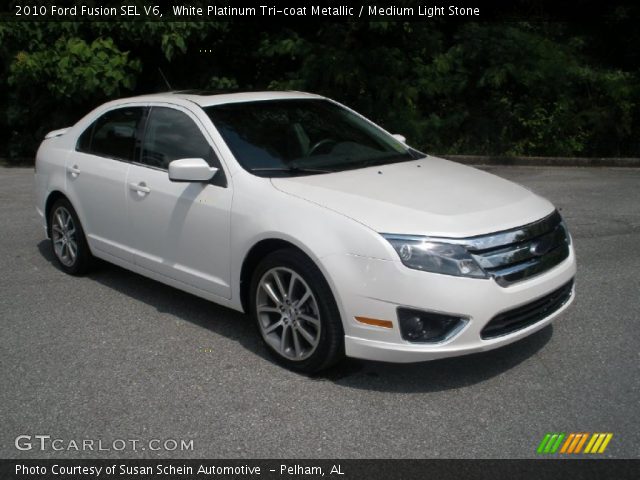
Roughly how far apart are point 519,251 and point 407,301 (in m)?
0.74

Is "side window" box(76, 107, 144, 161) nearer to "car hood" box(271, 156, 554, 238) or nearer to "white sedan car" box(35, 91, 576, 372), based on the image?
"white sedan car" box(35, 91, 576, 372)

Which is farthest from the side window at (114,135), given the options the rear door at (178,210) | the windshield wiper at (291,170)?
the windshield wiper at (291,170)

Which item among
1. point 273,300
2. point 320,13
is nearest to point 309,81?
point 320,13

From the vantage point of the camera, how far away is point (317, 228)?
4.27 meters

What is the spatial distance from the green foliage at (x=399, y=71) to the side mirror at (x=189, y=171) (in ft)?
24.3

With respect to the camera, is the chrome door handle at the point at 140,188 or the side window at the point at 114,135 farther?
the side window at the point at 114,135

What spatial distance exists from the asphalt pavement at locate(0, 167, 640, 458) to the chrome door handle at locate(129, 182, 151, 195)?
93 centimetres

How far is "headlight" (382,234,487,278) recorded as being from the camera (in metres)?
Answer: 4.00

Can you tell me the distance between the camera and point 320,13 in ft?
41.4

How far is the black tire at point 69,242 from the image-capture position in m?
6.46

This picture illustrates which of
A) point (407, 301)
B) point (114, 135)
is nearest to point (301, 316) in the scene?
point (407, 301)

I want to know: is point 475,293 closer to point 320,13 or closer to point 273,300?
point 273,300

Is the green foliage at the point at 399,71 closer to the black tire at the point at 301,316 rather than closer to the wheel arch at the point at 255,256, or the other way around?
the wheel arch at the point at 255,256
